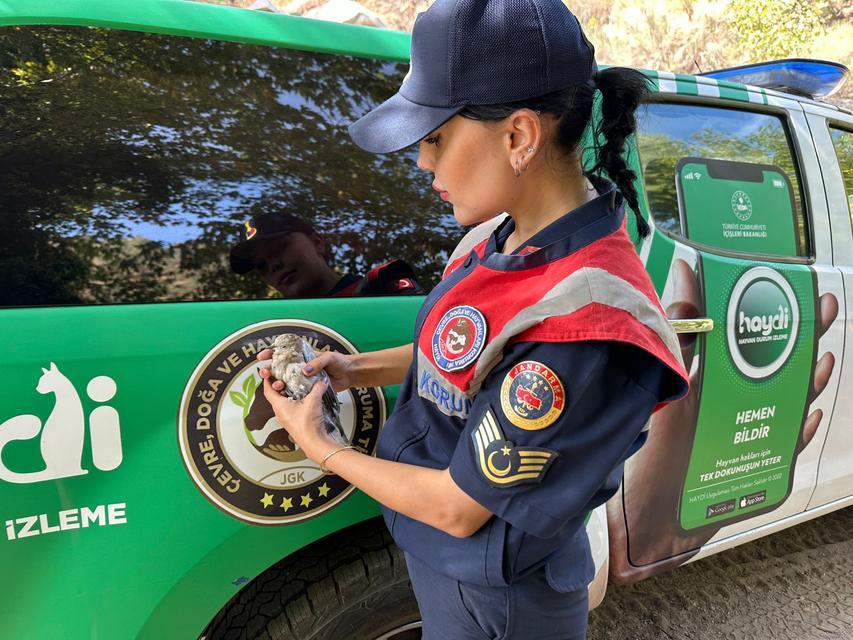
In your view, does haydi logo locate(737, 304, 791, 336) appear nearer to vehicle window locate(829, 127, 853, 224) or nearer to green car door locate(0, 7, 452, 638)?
vehicle window locate(829, 127, 853, 224)

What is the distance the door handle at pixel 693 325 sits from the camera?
5.39 ft

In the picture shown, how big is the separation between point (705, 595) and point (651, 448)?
1.21 m

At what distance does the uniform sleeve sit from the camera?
85 cm

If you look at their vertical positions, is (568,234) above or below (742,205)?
above

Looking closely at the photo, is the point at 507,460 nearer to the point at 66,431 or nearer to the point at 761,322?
the point at 66,431

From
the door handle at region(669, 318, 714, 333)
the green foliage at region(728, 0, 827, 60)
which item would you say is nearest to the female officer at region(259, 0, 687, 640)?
the door handle at region(669, 318, 714, 333)

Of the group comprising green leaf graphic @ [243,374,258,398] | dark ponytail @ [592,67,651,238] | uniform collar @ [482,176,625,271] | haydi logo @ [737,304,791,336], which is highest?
dark ponytail @ [592,67,651,238]

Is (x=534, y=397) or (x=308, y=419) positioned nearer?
(x=534, y=397)

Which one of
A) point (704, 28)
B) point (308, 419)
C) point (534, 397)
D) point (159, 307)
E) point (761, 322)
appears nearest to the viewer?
point (534, 397)

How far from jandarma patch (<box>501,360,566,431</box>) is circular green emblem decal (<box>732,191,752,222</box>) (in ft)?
4.32

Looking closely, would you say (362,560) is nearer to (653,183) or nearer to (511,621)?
(511,621)

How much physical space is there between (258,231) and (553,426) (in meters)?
0.78

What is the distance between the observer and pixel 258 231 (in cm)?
135

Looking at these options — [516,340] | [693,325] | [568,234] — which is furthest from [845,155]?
[516,340]
